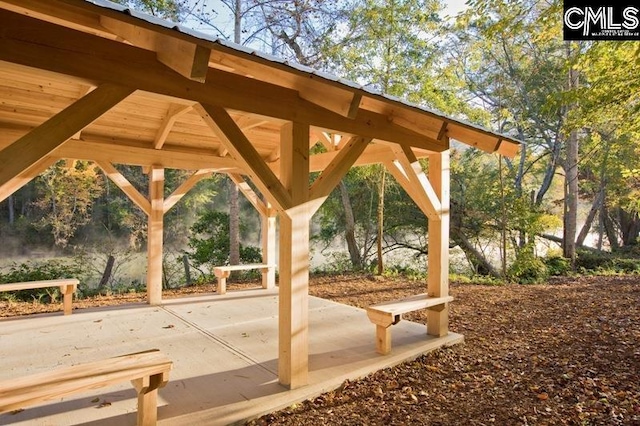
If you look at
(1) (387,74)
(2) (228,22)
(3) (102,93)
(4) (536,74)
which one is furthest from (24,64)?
(4) (536,74)

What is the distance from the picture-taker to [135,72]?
222cm

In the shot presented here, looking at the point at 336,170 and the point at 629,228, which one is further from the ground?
the point at 336,170

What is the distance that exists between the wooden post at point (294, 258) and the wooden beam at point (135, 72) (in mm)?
219

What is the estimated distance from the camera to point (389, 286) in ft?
25.0

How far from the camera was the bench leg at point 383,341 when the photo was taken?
366 centimetres

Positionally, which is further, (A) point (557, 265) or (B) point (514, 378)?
(A) point (557, 265)

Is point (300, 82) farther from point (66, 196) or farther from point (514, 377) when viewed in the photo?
point (66, 196)

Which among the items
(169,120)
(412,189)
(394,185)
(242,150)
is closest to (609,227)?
(394,185)

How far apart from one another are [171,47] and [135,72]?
28cm

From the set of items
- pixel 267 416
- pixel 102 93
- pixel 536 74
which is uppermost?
pixel 536 74

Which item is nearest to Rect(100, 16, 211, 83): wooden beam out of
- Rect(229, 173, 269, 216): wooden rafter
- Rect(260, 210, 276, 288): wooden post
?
Rect(229, 173, 269, 216): wooden rafter

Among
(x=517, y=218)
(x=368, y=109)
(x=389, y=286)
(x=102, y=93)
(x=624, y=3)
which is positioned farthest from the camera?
(x=517, y=218)

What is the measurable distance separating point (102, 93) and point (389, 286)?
21.4 ft

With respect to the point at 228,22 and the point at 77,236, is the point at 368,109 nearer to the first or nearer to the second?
the point at 228,22
